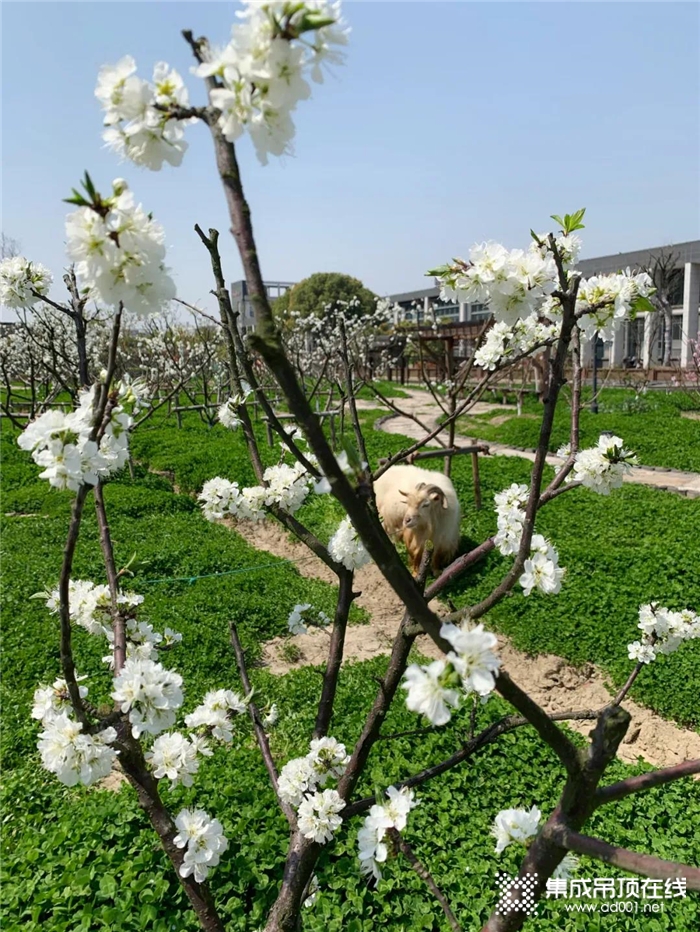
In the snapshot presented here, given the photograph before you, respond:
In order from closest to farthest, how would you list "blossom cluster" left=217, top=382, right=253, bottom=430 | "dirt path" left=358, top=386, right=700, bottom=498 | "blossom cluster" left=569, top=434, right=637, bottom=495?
1. "blossom cluster" left=569, top=434, right=637, bottom=495
2. "blossom cluster" left=217, top=382, right=253, bottom=430
3. "dirt path" left=358, top=386, right=700, bottom=498

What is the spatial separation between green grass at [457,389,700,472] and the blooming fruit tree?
8174 millimetres

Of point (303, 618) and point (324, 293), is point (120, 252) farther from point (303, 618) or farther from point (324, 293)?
point (324, 293)

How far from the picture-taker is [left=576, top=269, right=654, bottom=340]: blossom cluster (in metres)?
1.62

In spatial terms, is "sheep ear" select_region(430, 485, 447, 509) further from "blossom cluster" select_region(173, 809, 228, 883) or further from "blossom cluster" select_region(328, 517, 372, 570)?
"blossom cluster" select_region(173, 809, 228, 883)

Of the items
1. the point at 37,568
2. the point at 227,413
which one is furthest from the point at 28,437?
the point at 37,568

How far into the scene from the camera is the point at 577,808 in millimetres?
1175

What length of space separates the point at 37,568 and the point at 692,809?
6.45 metres

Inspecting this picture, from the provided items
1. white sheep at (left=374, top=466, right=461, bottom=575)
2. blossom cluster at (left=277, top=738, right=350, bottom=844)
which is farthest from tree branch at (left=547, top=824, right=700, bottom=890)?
white sheep at (left=374, top=466, right=461, bottom=575)

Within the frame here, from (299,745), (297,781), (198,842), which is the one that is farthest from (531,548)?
(299,745)

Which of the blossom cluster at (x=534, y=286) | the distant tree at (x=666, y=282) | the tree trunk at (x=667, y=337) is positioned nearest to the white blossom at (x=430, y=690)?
the blossom cluster at (x=534, y=286)

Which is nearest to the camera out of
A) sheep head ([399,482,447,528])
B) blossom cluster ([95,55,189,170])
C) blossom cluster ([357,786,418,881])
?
blossom cluster ([95,55,189,170])

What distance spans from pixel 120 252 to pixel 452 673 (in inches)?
29.3

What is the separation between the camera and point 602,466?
6.02ft

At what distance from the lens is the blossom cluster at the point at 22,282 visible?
224 centimetres
